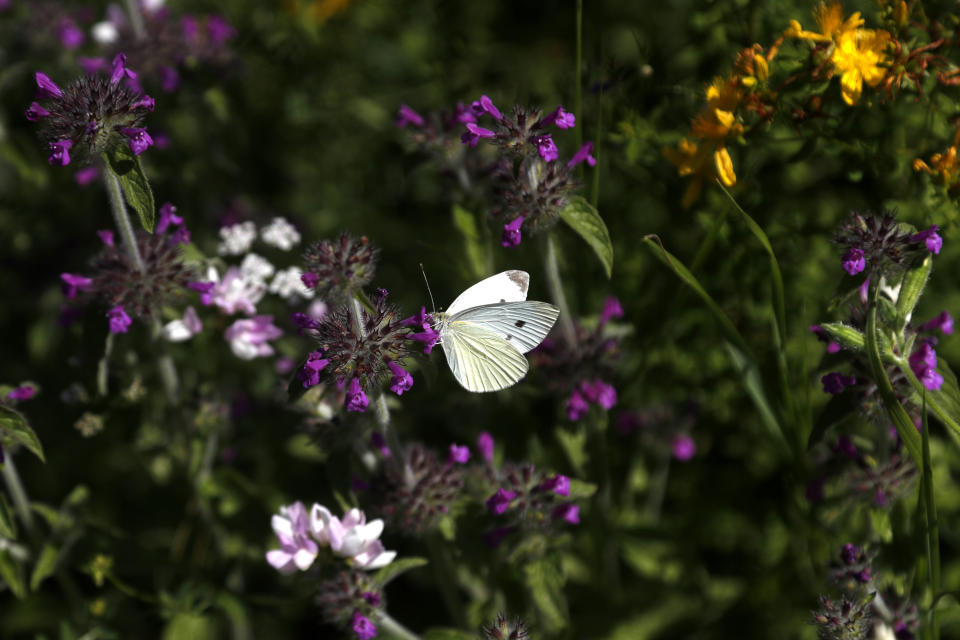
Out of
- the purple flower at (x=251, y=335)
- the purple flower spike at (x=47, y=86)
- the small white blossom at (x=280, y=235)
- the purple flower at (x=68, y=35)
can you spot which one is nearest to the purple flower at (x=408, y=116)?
the small white blossom at (x=280, y=235)

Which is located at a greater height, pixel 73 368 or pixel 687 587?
pixel 73 368

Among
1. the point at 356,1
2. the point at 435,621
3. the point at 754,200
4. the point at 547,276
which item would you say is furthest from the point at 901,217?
the point at 356,1

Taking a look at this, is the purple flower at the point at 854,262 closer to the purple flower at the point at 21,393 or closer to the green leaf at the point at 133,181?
the green leaf at the point at 133,181

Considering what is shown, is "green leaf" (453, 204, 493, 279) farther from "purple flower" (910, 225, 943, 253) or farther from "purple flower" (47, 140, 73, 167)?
"purple flower" (910, 225, 943, 253)

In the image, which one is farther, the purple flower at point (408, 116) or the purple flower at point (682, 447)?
the purple flower at point (682, 447)

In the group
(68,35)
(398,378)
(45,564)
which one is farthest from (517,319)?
(68,35)

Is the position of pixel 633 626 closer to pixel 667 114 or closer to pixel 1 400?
pixel 667 114
